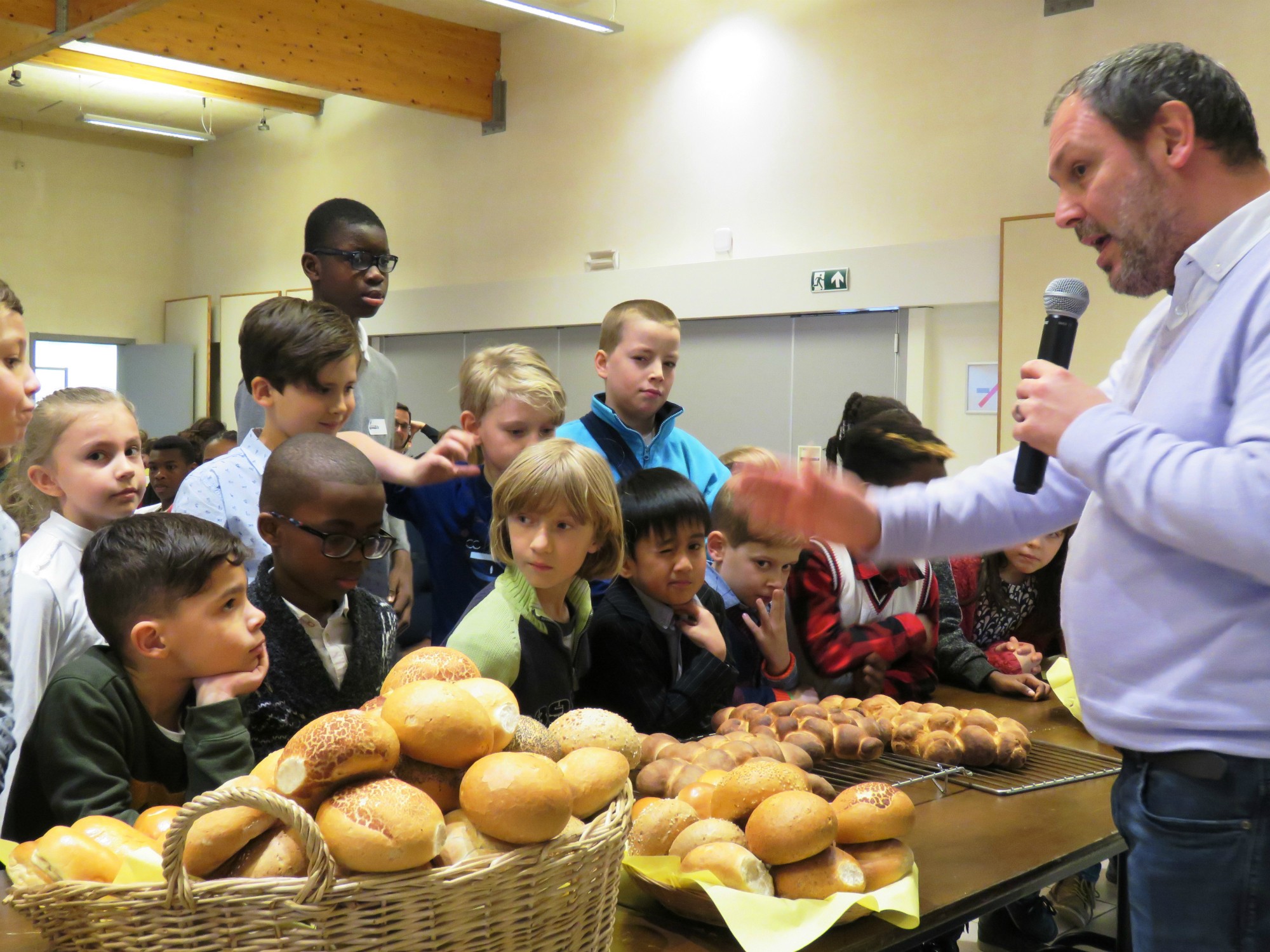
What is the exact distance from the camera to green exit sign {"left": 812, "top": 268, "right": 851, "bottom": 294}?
245 inches

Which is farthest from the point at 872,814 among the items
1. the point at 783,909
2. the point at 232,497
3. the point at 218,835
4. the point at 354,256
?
the point at 354,256

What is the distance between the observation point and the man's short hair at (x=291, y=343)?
249 cm

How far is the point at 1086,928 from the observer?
3.21 metres

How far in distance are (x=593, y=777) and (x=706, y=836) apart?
229 millimetres

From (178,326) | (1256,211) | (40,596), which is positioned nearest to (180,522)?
(40,596)

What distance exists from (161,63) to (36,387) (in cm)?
830

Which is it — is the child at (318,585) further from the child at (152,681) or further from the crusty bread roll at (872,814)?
the crusty bread roll at (872,814)

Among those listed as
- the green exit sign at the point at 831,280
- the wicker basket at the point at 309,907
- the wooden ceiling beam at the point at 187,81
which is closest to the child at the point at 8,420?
the wicker basket at the point at 309,907

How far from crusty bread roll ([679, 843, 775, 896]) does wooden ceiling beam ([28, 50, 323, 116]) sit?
8.99m

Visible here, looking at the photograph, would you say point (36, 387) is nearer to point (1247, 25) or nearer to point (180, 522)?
point (180, 522)

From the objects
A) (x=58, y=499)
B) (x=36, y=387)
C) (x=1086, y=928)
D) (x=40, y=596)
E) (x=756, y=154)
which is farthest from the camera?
(x=756, y=154)

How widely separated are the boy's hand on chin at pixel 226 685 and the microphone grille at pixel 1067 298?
4.09ft

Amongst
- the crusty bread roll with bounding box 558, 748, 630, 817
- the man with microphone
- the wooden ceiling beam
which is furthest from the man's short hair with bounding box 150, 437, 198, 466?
the man with microphone

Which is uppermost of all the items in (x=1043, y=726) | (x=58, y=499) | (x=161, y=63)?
(x=161, y=63)
